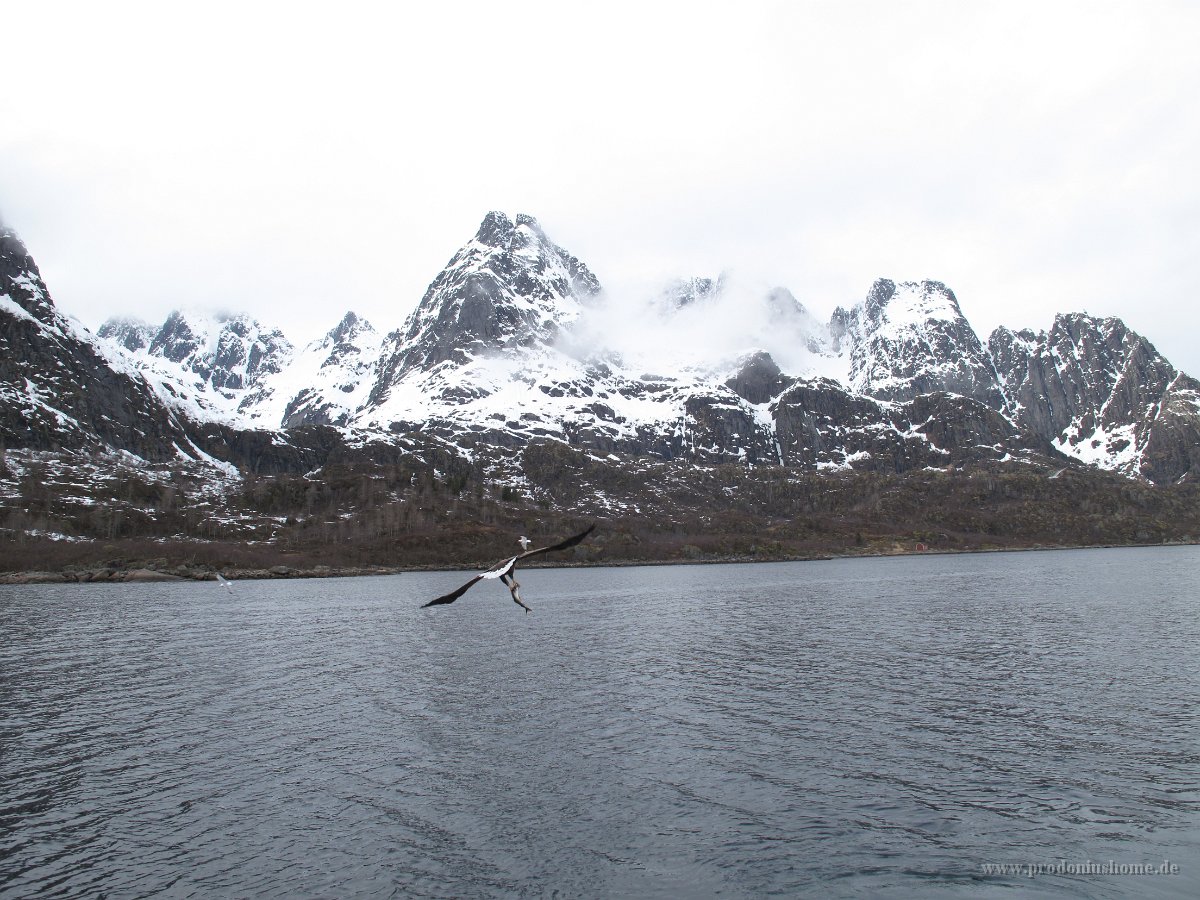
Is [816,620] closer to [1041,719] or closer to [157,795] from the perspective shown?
[1041,719]

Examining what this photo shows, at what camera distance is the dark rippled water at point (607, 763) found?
24.7m

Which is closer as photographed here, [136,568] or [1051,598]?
[1051,598]

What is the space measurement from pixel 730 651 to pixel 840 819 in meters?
38.6

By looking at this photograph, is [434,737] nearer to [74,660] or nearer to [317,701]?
[317,701]

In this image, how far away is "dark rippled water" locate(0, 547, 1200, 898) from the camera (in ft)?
81.1

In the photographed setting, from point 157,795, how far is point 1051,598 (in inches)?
4369

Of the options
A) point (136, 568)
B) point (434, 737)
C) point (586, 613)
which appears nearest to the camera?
point (434, 737)

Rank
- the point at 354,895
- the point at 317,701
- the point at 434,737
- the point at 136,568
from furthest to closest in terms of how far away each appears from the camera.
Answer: the point at 136,568 < the point at 317,701 < the point at 434,737 < the point at 354,895

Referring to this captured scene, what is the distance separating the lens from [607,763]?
35.2 m

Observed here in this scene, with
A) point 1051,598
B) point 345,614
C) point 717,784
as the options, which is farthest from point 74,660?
point 1051,598

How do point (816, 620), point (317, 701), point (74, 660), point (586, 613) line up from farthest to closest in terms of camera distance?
point (586, 613) → point (816, 620) → point (74, 660) → point (317, 701)

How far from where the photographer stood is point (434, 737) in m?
40.5

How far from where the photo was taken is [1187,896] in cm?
2141

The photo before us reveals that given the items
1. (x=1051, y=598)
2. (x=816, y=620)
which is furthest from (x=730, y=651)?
(x=1051, y=598)
